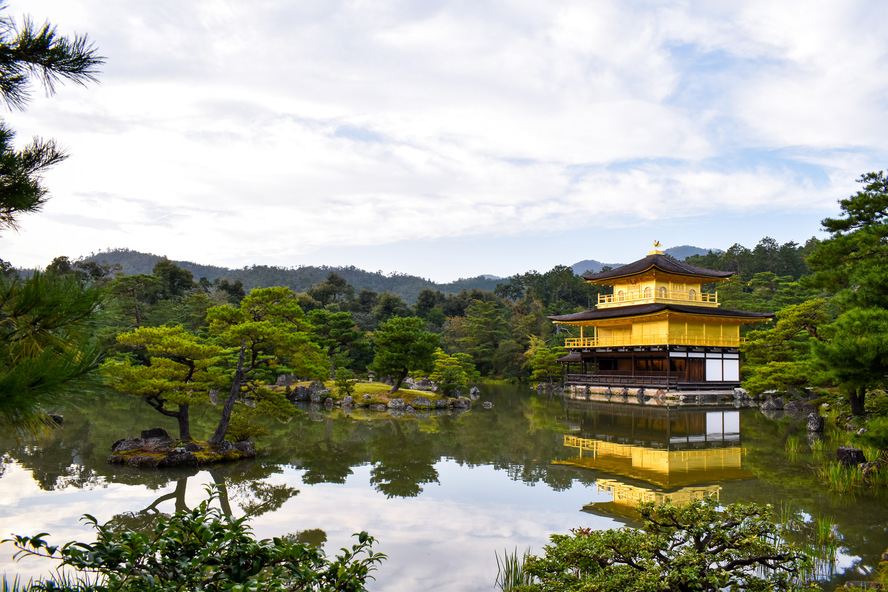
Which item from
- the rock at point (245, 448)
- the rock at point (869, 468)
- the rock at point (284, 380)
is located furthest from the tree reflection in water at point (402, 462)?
the rock at point (284, 380)

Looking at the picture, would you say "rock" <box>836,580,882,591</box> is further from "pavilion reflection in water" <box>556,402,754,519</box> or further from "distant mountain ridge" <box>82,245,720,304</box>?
"distant mountain ridge" <box>82,245,720,304</box>

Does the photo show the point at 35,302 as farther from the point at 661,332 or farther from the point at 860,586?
the point at 661,332

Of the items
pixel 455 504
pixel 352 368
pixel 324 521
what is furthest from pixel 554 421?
pixel 352 368

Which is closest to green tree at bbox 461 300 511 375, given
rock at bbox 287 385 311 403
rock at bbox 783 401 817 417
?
rock at bbox 287 385 311 403

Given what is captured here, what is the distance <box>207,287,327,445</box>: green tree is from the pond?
1201mm

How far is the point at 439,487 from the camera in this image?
9.25 metres

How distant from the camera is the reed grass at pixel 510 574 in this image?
16.8 ft

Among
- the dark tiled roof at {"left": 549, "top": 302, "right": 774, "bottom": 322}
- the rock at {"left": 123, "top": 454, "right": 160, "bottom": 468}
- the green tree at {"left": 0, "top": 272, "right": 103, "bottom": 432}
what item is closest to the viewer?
the green tree at {"left": 0, "top": 272, "right": 103, "bottom": 432}

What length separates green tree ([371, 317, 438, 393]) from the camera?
22.7 m

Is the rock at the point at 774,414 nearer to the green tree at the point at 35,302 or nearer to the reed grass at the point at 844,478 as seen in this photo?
the reed grass at the point at 844,478

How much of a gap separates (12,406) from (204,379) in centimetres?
969

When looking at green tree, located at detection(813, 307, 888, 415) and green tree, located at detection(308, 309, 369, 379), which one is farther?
green tree, located at detection(308, 309, 369, 379)

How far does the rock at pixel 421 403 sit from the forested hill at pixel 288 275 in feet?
216

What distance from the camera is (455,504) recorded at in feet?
26.8
